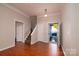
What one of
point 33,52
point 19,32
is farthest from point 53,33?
point 33,52

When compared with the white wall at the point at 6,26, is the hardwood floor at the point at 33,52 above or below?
below

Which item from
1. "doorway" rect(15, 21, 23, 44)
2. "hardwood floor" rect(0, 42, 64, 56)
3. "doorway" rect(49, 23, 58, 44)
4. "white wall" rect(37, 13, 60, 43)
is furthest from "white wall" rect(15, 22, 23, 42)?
"hardwood floor" rect(0, 42, 64, 56)

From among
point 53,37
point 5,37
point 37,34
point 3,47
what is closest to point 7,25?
point 5,37

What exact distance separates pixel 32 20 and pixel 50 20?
173 cm

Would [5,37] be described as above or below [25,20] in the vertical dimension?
below

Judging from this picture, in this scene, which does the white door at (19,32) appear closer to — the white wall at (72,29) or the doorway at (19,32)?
the doorway at (19,32)

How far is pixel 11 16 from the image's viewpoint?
553 cm

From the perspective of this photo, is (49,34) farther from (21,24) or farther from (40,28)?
(21,24)

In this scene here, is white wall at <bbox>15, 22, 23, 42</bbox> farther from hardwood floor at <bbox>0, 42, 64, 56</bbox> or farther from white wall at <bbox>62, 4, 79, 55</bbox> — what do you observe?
white wall at <bbox>62, 4, 79, 55</bbox>

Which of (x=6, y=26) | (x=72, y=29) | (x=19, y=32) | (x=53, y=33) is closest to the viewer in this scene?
(x=72, y=29)

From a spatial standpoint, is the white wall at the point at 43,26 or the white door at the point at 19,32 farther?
the white door at the point at 19,32

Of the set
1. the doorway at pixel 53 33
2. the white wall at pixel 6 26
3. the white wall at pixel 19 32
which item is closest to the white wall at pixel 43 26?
the doorway at pixel 53 33

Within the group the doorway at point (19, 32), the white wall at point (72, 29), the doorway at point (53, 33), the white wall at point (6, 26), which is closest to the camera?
the white wall at point (72, 29)

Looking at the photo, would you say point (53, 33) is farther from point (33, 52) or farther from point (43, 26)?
point (33, 52)
